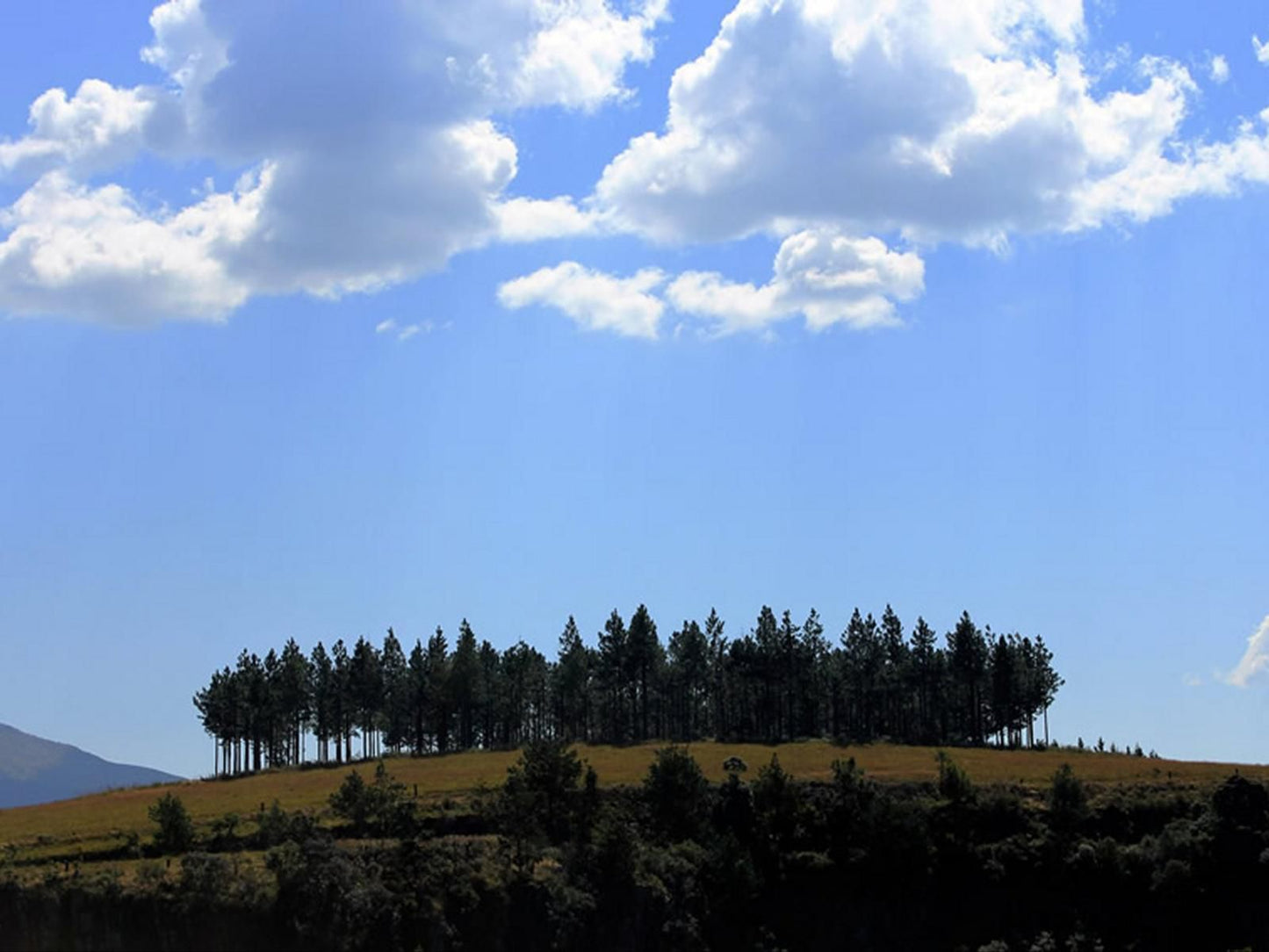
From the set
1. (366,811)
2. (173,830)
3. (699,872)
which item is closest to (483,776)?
(366,811)

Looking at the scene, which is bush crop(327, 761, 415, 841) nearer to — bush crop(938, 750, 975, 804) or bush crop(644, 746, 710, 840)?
bush crop(644, 746, 710, 840)

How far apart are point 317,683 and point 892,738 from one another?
69.6 metres

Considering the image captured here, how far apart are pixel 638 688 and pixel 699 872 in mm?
88778

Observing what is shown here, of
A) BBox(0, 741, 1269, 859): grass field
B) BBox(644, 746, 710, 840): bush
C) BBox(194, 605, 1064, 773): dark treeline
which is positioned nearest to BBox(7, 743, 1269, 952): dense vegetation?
BBox(644, 746, 710, 840): bush

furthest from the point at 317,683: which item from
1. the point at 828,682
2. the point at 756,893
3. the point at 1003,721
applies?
the point at 756,893

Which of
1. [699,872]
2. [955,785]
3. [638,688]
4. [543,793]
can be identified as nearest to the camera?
[699,872]

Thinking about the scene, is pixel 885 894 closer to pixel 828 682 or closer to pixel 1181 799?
pixel 1181 799

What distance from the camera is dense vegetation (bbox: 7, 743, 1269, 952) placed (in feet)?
265

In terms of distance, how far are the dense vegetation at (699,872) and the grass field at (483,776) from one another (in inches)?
195

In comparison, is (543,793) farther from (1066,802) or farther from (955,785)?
(1066,802)

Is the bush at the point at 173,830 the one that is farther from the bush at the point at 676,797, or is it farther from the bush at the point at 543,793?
the bush at the point at 676,797

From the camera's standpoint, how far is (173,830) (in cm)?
9262

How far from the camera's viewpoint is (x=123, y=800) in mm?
120438

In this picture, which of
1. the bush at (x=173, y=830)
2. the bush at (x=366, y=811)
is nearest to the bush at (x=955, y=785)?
the bush at (x=366, y=811)
